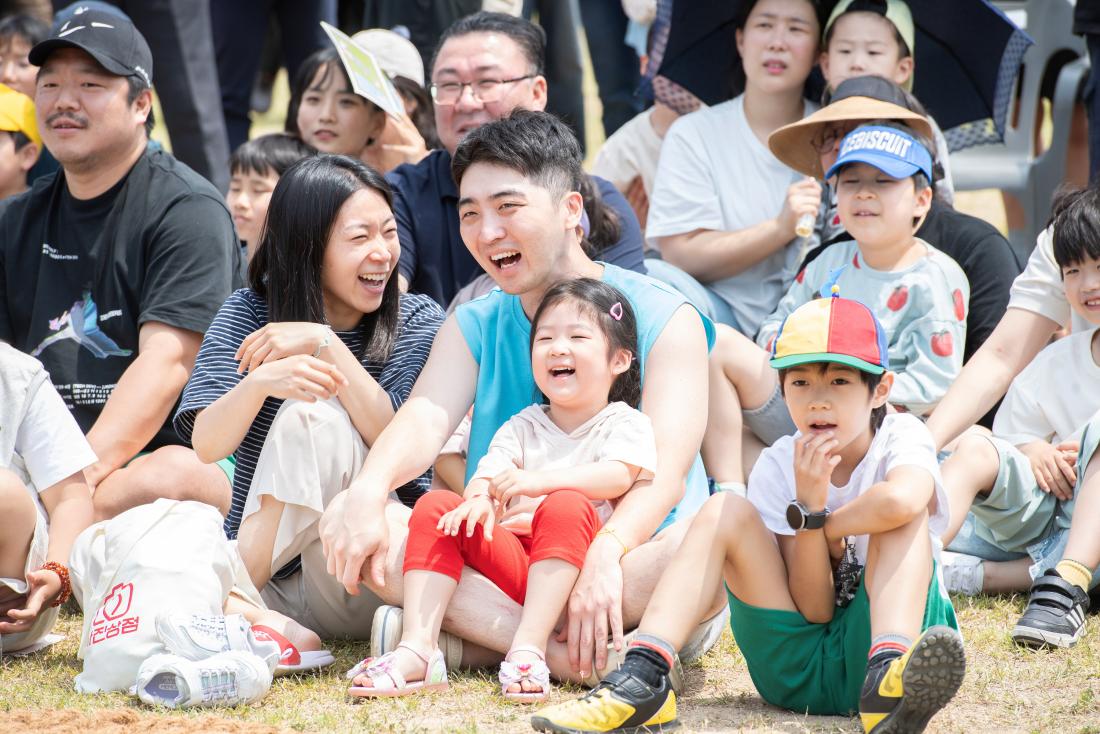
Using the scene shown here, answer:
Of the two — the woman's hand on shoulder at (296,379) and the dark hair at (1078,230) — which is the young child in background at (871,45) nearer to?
the dark hair at (1078,230)

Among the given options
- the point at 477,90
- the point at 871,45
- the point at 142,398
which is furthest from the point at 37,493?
the point at 871,45

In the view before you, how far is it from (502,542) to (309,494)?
1.77 feet

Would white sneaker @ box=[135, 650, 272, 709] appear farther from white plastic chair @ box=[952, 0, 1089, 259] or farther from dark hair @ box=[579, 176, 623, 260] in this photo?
white plastic chair @ box=[952, 0, 1089, 259]

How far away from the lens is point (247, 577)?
12.1 feet

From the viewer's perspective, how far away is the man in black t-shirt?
4.44 m

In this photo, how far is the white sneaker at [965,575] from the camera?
13.9 ft

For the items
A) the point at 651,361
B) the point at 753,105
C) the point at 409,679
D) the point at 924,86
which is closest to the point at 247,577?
the point at 409,679

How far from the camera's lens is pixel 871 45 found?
5219mm

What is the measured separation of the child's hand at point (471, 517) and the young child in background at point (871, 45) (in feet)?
8.14

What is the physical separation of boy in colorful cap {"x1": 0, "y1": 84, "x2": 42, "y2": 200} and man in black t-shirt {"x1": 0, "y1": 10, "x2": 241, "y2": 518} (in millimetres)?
904

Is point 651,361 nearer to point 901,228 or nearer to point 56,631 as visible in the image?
point 901,228

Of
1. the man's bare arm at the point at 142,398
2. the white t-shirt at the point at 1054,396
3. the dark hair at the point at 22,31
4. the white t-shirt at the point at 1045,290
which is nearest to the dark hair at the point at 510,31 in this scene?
the man's bare arm at the point at 142,398

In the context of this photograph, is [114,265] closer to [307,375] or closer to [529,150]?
[307,375]

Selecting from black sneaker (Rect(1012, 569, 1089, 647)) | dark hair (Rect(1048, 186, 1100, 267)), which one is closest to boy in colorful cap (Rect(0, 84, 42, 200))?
dark hair (Rect(1048, 186, 1100, 267))
